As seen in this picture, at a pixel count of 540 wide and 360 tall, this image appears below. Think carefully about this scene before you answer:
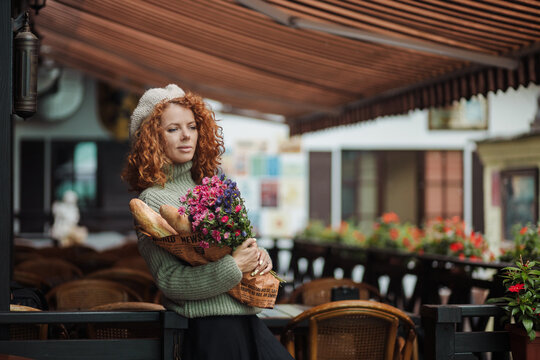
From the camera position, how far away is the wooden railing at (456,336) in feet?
10.0

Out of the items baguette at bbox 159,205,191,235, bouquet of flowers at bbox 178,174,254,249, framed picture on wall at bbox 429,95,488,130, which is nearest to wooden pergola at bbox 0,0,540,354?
baguette at bbox 159,205,191,235

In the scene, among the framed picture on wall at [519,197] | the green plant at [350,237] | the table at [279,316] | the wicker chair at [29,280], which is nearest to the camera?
the table at [279,316]

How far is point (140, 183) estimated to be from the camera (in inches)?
104

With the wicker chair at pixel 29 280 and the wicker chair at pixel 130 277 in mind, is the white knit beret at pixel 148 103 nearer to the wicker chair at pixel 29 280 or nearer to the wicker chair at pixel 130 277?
the wicker chair at pixel 130 277

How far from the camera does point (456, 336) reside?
10.2 feet

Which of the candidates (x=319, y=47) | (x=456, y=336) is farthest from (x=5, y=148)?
(x=319, y=47)

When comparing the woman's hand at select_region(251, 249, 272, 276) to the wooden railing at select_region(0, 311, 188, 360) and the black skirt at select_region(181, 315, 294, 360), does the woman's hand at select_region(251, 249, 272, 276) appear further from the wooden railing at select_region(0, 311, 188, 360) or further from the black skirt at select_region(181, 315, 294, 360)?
the wooden railing at select_region(0, 311, 188, 360)

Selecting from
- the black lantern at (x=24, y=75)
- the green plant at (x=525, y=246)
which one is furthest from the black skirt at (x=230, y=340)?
the green plant at (x=525, y=246)

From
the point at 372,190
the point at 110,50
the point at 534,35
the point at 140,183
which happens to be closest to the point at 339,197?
the point at 372,190

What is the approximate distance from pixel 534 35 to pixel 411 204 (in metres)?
12.2

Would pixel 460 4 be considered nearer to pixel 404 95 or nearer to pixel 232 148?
pixel 404 95

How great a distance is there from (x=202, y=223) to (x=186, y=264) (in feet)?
0.89

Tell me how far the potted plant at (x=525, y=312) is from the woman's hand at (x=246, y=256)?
117 centimetres

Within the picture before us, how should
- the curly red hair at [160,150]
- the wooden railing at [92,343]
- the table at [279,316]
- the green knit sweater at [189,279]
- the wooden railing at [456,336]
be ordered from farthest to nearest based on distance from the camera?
the table at [279,316], the wooden railing at [456,336], the wooden railing at [92,343], the curly red hair at [160,150], the green knit sweater at [189,279]
